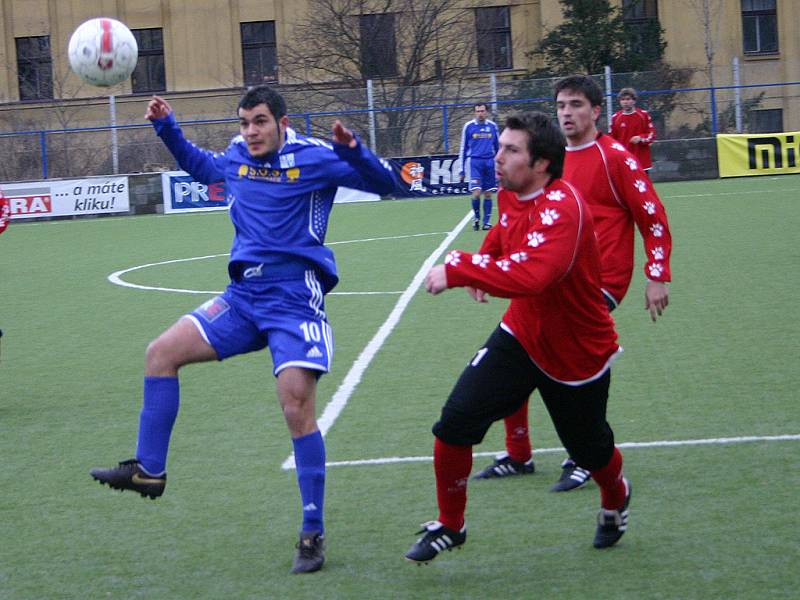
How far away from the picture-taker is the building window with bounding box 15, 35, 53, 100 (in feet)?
134

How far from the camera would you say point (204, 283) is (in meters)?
14.9

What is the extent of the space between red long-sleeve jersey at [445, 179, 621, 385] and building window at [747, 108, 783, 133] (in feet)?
94.0

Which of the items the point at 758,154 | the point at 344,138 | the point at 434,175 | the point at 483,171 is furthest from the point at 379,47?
the point at 344,138

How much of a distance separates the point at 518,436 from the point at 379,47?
113 feet

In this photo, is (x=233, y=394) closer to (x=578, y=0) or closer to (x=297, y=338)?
(x=297, y=338)

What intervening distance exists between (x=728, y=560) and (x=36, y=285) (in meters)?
12.6

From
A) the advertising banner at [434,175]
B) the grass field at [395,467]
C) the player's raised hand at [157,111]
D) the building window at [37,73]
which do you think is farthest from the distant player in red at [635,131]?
the building window at [37,73]

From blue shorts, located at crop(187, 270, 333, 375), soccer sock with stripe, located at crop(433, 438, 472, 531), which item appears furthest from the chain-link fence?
soccer sock with stripe, located at crop(433, 438, 472, 531)

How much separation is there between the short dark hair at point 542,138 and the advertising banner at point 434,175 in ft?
81.2

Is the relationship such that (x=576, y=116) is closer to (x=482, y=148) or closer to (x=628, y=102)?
(x=628, y=102)

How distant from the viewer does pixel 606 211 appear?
6430 mm

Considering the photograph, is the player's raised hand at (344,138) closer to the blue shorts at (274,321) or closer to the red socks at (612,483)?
the blue shorts at (274,321)

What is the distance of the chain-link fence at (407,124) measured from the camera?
31203 millimetres

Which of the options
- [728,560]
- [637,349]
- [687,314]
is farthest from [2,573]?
[687,314]
